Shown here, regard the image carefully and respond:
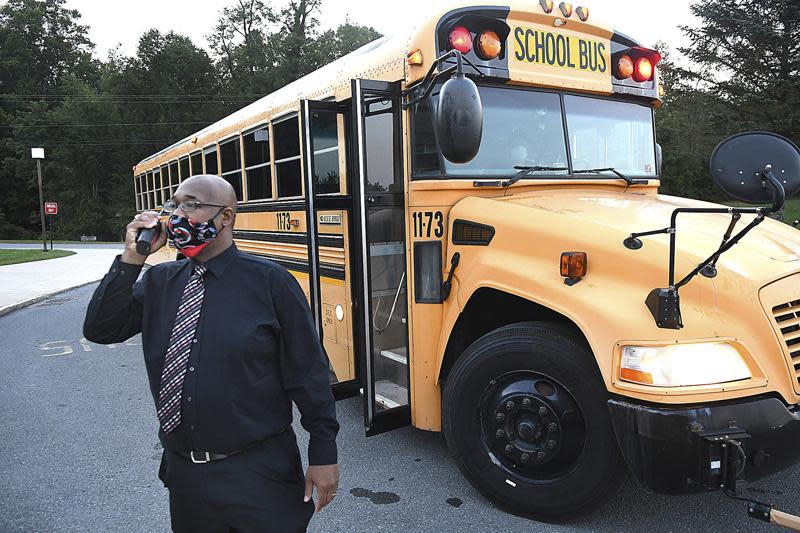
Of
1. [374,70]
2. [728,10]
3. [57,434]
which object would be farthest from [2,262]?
[728,10]

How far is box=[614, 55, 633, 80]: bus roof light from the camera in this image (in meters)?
3.67

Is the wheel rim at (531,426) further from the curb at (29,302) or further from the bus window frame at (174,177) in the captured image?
the curb at (29,302)

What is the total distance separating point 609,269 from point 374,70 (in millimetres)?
1863

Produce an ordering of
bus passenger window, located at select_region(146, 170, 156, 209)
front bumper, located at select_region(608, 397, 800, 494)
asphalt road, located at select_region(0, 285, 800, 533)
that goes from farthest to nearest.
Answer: bus passenger window, located at select_region(146, 170, 156, 209) → asphalt road, located at select_region(0, 285, 800, 533) → front bumper, located at select_region(608, 397, 800, 494)

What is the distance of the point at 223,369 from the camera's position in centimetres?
176

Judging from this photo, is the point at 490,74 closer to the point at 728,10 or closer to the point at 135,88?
the point at 728,10

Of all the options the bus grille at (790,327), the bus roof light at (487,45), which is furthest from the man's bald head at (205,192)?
the bus grille at (790,327)

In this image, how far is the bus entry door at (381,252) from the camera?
3221mm

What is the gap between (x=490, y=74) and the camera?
10.5 feet

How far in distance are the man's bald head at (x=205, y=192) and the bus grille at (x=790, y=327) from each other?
2042 mm

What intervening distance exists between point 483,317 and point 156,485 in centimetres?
206

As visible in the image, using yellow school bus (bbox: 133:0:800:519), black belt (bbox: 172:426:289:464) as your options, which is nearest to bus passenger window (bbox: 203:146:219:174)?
yellow school bus (bbox: 133:0:800:519)

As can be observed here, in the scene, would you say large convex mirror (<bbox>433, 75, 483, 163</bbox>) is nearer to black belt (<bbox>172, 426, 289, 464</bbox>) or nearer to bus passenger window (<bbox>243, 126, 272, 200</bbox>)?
black belt (<bbox>172, 426, 289, 464</bbox>)

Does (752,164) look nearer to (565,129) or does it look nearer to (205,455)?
(565,129)
